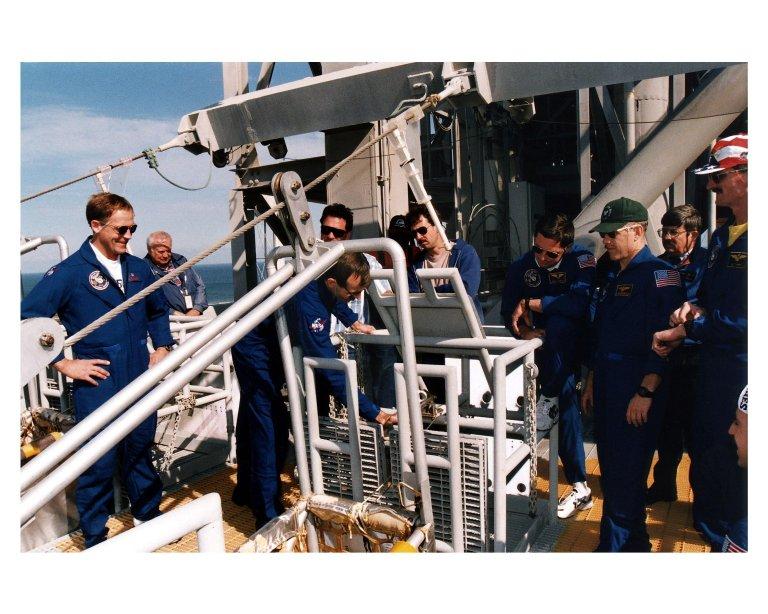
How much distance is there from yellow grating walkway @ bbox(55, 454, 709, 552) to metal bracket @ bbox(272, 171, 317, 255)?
1567 millimetres

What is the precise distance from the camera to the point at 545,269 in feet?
10.0

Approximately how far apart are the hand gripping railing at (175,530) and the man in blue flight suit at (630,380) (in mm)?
1721

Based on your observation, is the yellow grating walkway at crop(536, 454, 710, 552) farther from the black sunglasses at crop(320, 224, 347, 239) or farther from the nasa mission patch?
the black sunglasses at crop(320, 224, 347, 239)

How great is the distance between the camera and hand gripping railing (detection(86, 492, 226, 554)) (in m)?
1.09

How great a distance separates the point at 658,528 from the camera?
2.74 m

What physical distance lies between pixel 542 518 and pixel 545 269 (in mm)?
1216

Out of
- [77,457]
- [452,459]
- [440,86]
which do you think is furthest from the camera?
[440,86]

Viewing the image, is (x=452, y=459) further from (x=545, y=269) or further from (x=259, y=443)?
(x=545, y=269)

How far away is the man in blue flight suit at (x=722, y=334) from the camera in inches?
85.7

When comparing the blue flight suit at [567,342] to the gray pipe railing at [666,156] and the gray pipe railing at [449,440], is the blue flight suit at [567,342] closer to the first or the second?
the gray pipe railing at [666,156]

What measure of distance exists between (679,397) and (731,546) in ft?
2.32

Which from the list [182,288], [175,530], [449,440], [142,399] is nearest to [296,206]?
[142,399]

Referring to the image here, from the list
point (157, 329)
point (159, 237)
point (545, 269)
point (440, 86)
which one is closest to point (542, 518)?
point (545, 269)

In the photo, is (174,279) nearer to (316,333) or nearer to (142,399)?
(316,333)
